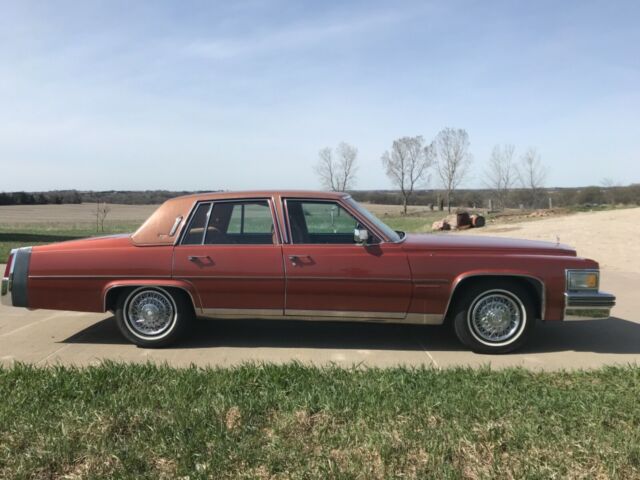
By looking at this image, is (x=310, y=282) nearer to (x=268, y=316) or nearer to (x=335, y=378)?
(x=268, y=316)

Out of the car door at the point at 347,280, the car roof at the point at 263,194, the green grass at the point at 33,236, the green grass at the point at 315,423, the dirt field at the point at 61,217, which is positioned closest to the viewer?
the green grass at the point at 315,423

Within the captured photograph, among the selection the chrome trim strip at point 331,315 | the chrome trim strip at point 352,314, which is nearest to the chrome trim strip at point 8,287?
the chrome trim strip at point 331,315

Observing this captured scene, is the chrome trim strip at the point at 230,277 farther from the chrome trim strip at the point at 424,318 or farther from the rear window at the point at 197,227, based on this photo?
the chrome trim strip at the point at 424,318

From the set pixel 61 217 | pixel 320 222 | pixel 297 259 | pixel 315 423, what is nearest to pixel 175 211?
pixel 297 259

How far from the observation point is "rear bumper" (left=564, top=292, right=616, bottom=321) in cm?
485

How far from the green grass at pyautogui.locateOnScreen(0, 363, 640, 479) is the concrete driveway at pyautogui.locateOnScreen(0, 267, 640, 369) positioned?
51cm

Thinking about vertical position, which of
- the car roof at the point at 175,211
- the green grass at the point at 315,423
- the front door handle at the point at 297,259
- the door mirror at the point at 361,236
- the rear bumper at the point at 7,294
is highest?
the car roof at the point at 175,211

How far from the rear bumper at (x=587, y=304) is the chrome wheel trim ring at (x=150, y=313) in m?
3.69

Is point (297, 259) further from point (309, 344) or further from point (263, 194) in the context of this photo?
point (309, 344)

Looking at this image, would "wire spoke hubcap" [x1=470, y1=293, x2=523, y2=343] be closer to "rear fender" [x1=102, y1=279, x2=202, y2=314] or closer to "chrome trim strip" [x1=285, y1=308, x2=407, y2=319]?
"chrome trim strip" [x1=285, y1=308, x2=407, y2=319]

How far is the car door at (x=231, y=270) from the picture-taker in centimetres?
503

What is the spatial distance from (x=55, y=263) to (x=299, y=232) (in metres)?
2.39

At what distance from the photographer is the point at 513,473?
2859 millimetres

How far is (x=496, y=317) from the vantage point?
5.04m
